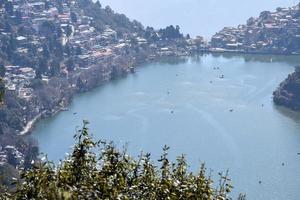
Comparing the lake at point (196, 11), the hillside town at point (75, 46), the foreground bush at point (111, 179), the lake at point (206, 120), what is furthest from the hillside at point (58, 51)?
the foreground bush at point (111, 179)

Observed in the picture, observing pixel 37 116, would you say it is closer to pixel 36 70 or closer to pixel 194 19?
pixel 36 70

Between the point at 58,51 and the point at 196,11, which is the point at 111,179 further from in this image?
the point at 196,11

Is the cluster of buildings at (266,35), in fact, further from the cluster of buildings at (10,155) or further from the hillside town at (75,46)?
the cluster of buildings at (10,155)

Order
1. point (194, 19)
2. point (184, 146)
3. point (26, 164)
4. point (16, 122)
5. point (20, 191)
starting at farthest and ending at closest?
point (194, 19)
point (16, 122)
point (184, 146)
point (26, 164)
point (20, 191)

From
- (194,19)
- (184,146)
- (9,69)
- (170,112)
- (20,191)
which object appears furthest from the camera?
(194,19)

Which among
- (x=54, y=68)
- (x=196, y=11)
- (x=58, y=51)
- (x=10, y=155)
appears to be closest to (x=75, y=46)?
(x=58, y=51)

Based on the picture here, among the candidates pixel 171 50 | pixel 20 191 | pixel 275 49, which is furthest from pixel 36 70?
pixel 20 191

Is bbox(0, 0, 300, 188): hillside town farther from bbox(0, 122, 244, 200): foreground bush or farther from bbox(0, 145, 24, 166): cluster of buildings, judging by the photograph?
bbox(0, 122, 244, 200): foreground bush
